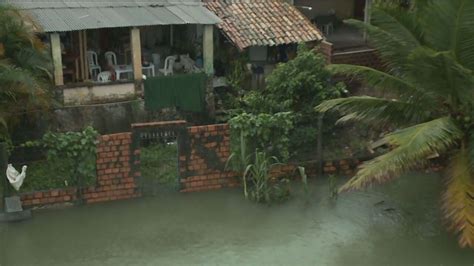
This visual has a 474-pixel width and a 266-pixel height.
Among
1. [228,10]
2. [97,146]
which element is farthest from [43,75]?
[228,10]

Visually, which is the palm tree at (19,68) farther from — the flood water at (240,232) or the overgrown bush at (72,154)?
the flood water at (240,232)

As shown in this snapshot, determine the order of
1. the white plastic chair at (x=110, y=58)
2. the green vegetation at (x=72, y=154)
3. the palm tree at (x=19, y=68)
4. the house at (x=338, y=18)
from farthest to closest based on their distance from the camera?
the house at (x=338, y=18) → the white plastic chair at (x=110, y=58) → the palm tree at (x=19, y=68) → the green vegetation at (x=72, y=154)

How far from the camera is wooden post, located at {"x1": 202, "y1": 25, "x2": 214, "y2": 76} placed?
13.3 metres

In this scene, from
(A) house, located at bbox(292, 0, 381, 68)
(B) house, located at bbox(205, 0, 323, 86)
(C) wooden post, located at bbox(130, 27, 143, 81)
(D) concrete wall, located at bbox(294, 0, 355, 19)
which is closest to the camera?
(C) wooden post, located at bbox(130, 27, 143, 81)

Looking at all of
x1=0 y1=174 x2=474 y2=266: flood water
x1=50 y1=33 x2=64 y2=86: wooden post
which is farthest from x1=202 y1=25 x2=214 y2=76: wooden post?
x1=0 y1=174 x2=474 y2=266: flood water

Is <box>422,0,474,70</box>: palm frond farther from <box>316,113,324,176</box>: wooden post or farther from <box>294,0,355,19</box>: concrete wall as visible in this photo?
<box>294,0,355,19</box>: concrete wall

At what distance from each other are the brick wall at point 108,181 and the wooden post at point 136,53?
9.78 ft

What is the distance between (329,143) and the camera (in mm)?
11656

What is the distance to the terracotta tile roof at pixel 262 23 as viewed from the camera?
13.4m

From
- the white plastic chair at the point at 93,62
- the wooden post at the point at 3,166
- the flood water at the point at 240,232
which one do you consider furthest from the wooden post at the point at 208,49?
the wooden post at the point at 3,166

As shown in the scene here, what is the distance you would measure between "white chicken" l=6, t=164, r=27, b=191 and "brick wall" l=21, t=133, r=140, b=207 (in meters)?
0.27

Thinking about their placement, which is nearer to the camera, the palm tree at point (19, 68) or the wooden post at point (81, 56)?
the palm tree at point (19, 68)

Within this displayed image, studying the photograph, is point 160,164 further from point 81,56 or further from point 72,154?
point 81,56

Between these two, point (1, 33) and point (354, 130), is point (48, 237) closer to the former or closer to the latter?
point (1, 33)
